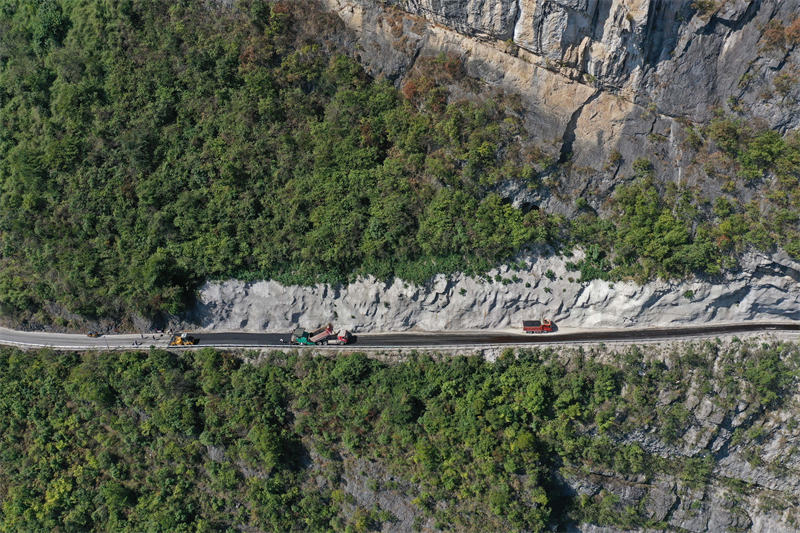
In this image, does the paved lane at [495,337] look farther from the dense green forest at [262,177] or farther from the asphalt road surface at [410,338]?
the dense green forest at [262,177]

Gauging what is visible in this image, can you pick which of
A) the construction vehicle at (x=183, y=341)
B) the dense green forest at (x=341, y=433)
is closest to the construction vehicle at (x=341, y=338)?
the dense green forest at (x=341, y=433)

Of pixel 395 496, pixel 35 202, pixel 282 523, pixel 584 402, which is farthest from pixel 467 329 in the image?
pixel 35 202

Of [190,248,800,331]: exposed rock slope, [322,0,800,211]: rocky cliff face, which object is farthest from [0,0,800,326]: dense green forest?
[322,0,800,211]: rocky cliff face

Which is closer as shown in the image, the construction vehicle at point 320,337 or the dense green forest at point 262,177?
the dense green forest at point 262,177

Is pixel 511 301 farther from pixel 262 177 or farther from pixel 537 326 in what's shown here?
pixel 262 177

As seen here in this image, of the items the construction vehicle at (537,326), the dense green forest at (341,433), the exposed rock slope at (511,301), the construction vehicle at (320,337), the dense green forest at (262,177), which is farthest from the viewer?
the construction vehicle at (320,337)

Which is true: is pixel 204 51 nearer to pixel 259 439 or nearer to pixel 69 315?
pixel 69 315
